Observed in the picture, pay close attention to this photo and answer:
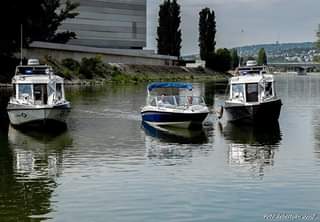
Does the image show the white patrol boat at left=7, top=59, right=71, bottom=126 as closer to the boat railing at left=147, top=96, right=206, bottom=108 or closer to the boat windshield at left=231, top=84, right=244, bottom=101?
the boat railing at left=147, top=96, right=206, bottom=108

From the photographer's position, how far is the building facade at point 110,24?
573 feet

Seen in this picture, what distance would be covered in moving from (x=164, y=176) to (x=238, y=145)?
31.7ft

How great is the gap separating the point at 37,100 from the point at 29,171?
49.0 feet

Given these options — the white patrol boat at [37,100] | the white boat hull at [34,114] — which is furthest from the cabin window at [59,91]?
the white boat hull at [34,114]

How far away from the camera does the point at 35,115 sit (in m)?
36.9

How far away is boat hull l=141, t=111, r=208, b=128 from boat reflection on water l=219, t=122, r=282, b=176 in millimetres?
1569

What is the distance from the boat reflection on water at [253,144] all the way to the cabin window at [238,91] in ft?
7.94

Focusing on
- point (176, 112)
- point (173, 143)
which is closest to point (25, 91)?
point (176, 112)

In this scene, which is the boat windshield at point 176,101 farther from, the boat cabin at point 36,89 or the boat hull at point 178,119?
the boat cabin at point 36,89

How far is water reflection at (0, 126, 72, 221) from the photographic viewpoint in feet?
59.7

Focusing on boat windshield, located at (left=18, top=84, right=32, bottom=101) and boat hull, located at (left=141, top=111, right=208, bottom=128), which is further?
boat windshield, located at (left=18, top=84, right=32, bottom=101)

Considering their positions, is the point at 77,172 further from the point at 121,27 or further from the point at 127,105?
the point at 121,27

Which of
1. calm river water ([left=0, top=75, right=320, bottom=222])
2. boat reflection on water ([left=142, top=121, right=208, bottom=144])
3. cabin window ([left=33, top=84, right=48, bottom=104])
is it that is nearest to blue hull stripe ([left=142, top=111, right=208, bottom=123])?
boat reflection on water ([left=142, top=121, right=208, bottom=144])

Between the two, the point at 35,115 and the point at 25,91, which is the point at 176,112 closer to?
the point at 35,115
